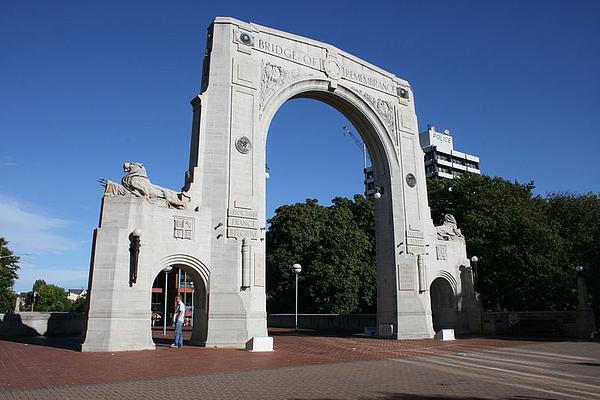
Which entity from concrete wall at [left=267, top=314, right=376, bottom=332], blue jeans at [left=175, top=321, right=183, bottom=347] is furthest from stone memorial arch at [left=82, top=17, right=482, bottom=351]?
concrete wall at [left=267, top=314, right=376, bottom=332]

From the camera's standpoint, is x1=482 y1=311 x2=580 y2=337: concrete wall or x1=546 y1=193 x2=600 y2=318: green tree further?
x1=546 y1=193 x2=600 y2=318: green tree

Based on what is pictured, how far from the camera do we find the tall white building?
86.8 m

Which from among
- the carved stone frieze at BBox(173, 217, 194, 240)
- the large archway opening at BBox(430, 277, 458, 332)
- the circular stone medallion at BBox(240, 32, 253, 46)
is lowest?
the large archway opening at BBox(430, 277, 458, 332)

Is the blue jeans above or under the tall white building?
under

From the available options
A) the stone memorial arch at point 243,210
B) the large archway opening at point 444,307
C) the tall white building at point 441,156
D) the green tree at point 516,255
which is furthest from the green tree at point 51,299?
the green tree at point 516,255

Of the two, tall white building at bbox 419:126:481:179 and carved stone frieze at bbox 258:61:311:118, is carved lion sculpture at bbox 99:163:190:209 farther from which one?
tall white building at bbox 419:126:481:179

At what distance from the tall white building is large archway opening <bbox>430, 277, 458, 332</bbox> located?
59424 mm

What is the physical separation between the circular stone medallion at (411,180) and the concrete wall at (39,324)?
62.2 ft

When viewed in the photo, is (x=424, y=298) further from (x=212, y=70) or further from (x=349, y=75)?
(x=212, y=70)

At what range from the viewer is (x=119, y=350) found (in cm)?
1675

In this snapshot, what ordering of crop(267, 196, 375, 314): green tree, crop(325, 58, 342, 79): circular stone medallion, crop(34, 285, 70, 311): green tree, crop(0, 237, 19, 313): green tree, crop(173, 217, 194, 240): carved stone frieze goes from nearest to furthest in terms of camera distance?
crop(173, 217, 194, 240): carved stone frieze
crop(325, 58, 342, 79): circular stone medallion
crop(267, 196, 375, 314): green tree
crop(0, 237, 19, 313): green tree
crop(34, 285, 70, 311): green tree

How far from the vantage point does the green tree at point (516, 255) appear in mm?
28766

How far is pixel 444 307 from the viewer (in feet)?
91.2

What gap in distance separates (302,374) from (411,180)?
18.5 meters
